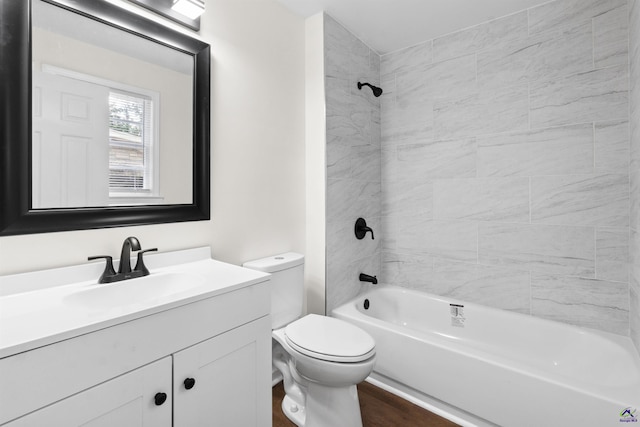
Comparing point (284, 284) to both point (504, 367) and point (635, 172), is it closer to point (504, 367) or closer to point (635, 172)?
point (504, 367)

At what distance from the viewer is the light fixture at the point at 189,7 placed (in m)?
1.39

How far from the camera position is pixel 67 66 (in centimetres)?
112

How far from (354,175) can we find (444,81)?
987 millimetres

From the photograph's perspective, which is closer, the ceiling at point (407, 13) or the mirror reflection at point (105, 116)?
the mirror reflection at point (105, 116)

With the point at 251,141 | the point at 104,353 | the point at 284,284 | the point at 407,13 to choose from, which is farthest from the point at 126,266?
the point at 407,13

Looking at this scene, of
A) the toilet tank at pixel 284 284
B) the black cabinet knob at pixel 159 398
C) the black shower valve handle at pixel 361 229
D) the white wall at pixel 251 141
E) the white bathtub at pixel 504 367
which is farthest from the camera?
the black shower valve handle at pixel 361 229

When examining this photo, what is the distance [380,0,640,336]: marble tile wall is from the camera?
1.72 meters

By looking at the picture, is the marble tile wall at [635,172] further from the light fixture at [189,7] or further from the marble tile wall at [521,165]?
the light fixture at [189,7]

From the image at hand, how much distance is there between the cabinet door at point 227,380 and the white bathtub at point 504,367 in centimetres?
88

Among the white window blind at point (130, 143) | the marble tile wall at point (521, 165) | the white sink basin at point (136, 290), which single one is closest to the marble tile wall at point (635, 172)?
the marble tile wall at point (521, 165)

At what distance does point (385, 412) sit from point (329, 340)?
62 cm

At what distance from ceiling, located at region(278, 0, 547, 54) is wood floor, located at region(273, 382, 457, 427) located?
8.05 feet

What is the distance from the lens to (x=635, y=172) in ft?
5.05

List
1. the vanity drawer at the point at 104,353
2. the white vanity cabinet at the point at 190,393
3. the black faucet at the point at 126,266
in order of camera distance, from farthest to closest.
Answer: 1. the black faucet at the point at 126,266
2. the white vanity cabinet at the point at 190,393
3. the vanity drawer at the point at 104,353
